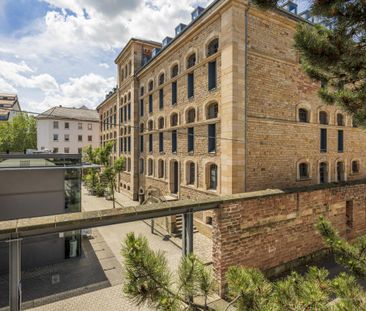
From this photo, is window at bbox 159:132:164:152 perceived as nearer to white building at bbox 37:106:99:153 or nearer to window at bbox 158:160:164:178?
window at bbox 158:160:164:178

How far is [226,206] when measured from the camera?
25.7ft

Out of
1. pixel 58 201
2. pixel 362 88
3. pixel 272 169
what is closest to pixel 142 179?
pixel 58 201

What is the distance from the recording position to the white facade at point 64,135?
4781cm

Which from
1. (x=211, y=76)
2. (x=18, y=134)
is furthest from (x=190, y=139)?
(x=18, y=134)

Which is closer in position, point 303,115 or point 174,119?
point 303,115

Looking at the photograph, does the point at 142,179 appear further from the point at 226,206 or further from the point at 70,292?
the point at 226,206

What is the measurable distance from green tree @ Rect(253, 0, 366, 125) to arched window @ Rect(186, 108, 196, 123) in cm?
1045

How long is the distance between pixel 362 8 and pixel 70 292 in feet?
36.8

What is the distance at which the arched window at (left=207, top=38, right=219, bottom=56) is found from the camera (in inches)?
540

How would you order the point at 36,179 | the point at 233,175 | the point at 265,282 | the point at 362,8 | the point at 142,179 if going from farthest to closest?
the point at 142,179 → the point at 233,175 → the point at 36,179 → the point at 362,8 → the point at 265,282

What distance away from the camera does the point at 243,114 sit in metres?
12.3

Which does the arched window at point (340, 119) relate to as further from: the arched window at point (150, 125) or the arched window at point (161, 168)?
the arched window at point (150, 125)

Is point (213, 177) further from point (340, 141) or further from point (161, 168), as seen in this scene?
point (340, 141)

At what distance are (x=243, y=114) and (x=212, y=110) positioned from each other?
2.54m
